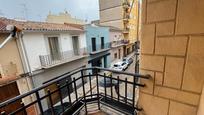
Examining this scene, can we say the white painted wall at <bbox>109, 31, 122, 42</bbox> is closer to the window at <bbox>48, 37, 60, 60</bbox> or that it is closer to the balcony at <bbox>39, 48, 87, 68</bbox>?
the balcony at <bbox>39, 48, 87, 68</bbox>

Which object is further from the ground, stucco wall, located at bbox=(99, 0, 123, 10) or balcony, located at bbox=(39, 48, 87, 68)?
stucco wall, located at bbox=(99, 0, 123, 10)

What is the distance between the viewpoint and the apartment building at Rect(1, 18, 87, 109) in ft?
16.6

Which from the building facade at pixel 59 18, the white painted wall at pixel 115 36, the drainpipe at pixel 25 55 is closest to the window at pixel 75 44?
the drainpipe at pixel 25 55

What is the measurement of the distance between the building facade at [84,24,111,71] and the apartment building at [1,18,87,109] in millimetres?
1098

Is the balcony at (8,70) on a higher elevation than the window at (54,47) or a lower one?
lower

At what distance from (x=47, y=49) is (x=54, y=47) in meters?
0.53

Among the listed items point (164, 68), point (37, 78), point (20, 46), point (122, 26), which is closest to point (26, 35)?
point (20, 46)

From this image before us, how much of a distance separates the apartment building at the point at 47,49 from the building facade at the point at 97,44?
3.60ft

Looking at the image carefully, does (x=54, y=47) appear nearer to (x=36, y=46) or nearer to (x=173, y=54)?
(x=36, y=46)

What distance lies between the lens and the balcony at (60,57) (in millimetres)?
5758

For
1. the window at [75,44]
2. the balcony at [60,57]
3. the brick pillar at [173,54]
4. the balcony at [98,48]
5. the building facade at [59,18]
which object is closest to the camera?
the brick pillar at [173,54]

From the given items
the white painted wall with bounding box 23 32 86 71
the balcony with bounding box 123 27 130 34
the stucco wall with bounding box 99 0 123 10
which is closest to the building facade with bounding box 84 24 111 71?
the white painted wall with bounding box 23 32 86 71

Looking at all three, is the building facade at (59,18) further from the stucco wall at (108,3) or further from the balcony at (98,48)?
the stucco wall at (108,3)

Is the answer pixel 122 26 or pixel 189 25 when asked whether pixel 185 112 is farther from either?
pixel 122 26
